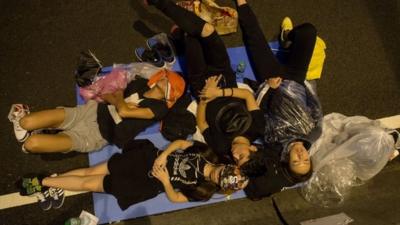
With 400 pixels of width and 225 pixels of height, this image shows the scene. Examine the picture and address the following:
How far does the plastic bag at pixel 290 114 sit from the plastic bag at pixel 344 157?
0.83ft

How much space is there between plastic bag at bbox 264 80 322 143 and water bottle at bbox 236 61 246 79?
1.46 feet

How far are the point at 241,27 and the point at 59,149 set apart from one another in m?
1.91

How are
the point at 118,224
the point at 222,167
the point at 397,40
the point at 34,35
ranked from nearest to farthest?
1. the point at 222,167
2. the point at 118,224
3. the point at 34,35
4. the point at 397,40

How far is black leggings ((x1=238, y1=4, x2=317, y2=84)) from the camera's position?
10.6ft

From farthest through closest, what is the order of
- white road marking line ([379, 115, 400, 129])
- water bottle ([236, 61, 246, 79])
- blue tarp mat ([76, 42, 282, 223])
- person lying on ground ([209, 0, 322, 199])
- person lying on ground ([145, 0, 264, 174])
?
white road marking line ([379, 115, 400, 129]), water bottle ([236, 61, 246, 79]), blue tarp mat ([76, 42, 282, 223]), person lying on ground ([145, 0, 264, 174]), person lying on ground ([209, 0, 322, 199])

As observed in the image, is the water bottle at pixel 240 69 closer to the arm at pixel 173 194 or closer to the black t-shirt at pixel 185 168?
the black t-shirt at pixel 185 168

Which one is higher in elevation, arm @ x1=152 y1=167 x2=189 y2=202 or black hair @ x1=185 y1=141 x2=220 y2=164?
black hair @ x1=185 y1=141 x2=220 y2=164

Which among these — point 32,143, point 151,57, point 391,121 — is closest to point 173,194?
point 32,143

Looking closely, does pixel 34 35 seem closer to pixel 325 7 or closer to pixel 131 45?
pixel 131 45

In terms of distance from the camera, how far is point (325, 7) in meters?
3.76

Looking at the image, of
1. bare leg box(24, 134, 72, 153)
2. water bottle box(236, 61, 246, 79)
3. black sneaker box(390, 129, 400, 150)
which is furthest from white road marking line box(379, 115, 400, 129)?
bare leg box(24, 134, 72, 153)

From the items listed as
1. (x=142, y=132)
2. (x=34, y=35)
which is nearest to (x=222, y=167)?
(x=142, y=132)

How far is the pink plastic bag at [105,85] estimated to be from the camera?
3.06 meters

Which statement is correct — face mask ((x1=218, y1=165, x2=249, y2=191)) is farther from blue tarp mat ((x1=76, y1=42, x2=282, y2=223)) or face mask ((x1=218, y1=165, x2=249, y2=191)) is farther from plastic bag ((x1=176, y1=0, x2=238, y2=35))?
plastic bag ((x1=176, y1=0, x2=238, y2=35))
